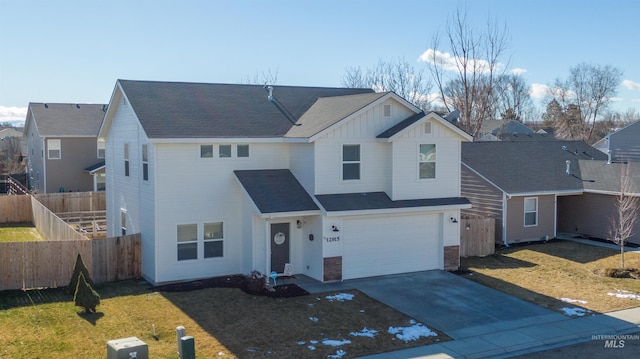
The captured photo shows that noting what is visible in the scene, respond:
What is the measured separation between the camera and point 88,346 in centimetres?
1339

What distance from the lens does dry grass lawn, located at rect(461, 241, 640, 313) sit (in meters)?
18.2

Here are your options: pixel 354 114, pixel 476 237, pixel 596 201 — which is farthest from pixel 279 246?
pixel 596 201

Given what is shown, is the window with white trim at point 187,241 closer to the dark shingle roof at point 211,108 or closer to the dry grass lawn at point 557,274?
the dark shingle roof at point 211,108

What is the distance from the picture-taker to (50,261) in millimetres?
18453

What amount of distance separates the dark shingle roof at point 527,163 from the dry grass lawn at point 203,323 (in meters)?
12.5

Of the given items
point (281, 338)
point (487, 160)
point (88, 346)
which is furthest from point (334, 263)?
point (487, 160)

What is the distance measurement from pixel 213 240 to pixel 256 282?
2.57 meters

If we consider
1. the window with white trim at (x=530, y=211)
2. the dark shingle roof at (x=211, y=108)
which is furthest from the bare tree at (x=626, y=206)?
the dark shingle roof at (x=211, y=108)

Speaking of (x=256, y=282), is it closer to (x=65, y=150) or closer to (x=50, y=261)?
(x=50, y=261)

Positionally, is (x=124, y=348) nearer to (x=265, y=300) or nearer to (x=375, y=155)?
(x=265, y=300)

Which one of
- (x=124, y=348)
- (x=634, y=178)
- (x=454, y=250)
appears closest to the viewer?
(x=124, y=348)

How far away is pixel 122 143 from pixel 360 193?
9.65 meters

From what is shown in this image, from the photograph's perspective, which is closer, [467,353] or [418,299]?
[467,353]

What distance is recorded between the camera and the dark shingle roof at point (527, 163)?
2738 cm
